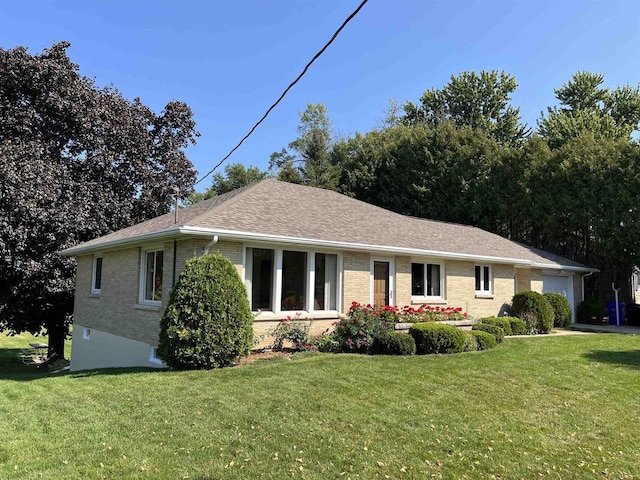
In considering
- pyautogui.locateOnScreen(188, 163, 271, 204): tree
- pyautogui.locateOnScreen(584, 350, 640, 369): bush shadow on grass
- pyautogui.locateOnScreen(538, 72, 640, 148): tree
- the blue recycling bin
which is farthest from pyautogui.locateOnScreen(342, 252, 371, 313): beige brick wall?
pyautogui.locateOnScreen(188, 163, 271, 204): tree

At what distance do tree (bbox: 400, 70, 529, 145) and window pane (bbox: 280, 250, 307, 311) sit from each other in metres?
28.6

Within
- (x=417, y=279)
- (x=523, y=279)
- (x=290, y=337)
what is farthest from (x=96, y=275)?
(x=523, y=279)

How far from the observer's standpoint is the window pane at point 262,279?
37.3ft

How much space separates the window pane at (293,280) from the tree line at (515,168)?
619 inches

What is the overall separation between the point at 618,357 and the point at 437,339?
430cm

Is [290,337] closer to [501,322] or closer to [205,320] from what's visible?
[205,320]

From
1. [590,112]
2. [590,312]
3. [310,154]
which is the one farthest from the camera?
[310,154]

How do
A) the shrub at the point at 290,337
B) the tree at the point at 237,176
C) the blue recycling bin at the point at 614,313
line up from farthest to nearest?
1. the tree at the point at 237,176
2. the blue recycling bin at the point at 614,313
3. the shrub at the point at 290,337

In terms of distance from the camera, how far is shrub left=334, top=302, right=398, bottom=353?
11484 millimetres

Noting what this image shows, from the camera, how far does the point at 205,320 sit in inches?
369

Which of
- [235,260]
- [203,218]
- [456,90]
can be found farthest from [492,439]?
[456,90]

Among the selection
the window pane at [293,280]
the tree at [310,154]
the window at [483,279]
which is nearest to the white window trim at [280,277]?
the window pane at [293,280]

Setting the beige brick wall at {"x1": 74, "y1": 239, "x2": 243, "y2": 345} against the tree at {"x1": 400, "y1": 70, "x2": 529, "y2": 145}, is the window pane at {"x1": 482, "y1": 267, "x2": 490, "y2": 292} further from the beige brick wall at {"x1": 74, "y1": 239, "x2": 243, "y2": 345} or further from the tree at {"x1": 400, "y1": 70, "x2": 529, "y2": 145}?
the tree at {"x1": 400, "y1": 70, "x2": 529, "y2": 145}

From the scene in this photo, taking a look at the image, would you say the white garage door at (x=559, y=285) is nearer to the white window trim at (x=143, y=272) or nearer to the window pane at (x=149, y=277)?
the window pane at (x=149, y=277)
